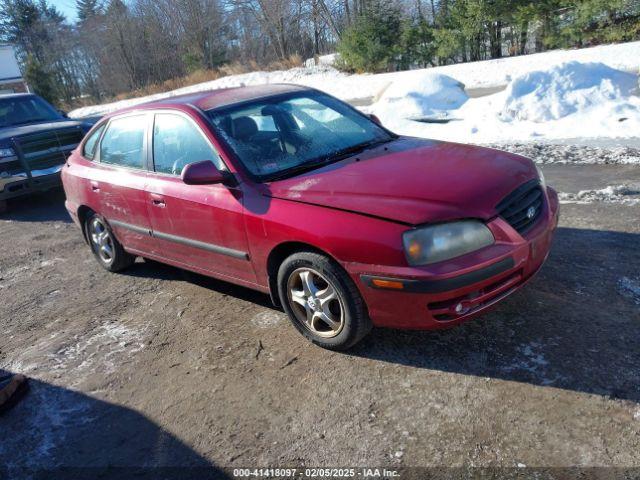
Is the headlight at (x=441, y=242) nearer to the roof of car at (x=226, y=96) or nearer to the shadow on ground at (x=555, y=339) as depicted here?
the shadow on ground at (x=555, y=339)

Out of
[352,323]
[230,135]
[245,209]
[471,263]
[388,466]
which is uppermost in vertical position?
[230,135]

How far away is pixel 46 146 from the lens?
8.66 meters

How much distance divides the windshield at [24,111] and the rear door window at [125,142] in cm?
567

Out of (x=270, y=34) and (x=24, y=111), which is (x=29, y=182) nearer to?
(x=24, y=111)

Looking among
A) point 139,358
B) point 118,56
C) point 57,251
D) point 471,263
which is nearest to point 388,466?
point 471,263

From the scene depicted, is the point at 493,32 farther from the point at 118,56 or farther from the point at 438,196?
the point at 118,56

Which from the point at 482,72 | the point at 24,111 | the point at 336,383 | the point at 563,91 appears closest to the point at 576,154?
the point at 563,91

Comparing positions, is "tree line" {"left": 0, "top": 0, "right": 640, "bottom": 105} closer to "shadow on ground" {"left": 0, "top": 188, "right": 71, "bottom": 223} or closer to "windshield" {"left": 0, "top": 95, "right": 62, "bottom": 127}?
"windshield" {"left": 0, "top": 95, "right": 62, "bottom": 127}

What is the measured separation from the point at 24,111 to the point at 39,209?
2.17 metres

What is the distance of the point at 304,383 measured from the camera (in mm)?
3184

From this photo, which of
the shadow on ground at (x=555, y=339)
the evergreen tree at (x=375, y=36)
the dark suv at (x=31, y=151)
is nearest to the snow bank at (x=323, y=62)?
the evergreen tree at (x=375, y=36)

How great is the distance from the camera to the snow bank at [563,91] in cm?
866

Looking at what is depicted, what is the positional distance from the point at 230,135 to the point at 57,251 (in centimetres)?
375

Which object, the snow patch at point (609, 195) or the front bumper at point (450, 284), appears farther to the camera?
the snow patch at point (609, 195)
